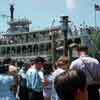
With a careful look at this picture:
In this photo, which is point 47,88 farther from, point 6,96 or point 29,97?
point 6,96

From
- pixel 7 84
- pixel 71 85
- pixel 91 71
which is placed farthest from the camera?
pixel 7 84

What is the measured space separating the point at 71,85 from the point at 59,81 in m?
0.10

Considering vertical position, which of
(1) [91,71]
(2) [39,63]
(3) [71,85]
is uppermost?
(3) [71,85]

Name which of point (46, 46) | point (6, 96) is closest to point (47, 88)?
point (6, 96)

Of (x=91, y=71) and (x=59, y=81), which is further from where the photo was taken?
(x=91, y=71)

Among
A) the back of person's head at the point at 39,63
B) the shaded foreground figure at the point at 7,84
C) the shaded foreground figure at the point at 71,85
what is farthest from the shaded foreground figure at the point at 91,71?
the shaded foreground figure at the point at 71,85

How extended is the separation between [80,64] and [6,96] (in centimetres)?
170

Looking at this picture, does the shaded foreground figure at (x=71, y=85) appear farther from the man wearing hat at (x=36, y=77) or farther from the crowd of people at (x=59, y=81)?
the man wearing hat at (x=36, y=77)

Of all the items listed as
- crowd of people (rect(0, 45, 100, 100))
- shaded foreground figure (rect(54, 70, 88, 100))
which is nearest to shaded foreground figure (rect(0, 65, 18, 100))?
crowd of people (rect(0, 45, 100, 100))

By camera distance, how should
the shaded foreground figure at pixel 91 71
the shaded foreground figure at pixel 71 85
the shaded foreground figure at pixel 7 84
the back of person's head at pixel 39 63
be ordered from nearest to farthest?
the shaded foreground figure at pixel 71 85
the shaded foreground figure at pixel 91 71
the shaded foreground figure at pixel 7 84
the back of person's head at pixel 39 63

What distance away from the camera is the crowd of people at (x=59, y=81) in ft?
12.7

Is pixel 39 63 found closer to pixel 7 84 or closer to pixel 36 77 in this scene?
pixel 36 77

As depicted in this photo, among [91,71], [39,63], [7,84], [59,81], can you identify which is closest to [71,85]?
[59,81]

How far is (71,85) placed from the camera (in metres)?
3.84
